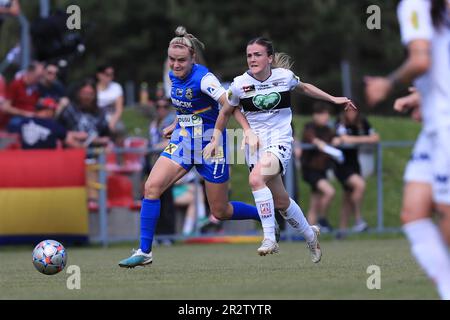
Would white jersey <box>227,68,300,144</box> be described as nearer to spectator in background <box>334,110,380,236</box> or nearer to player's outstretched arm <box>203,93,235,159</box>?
player's outstretched arm <box>203,93,235,159</box>

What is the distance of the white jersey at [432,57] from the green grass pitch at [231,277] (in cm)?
123

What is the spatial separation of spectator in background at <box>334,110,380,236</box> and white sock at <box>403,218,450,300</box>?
10119 mm

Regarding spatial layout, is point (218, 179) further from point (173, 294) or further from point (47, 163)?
point (47, 163)

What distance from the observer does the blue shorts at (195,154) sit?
10.0m

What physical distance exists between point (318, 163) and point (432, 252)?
34.5 ft

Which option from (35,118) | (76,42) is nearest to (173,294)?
(35,118)

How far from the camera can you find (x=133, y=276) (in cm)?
902

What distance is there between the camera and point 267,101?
33.2 feet

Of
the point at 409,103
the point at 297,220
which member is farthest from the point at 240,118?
the point at 409,103

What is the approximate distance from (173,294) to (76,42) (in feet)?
39.3

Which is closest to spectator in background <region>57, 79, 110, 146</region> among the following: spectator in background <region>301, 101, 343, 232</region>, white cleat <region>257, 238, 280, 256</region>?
spectator in background <region>301, 101, 343, 232</region>

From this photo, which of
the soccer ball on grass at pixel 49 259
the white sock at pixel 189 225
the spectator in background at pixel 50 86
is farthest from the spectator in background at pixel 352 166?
the soccer ball on grass at pixel 49 259

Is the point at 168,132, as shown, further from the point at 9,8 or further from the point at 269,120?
the point at 9,8

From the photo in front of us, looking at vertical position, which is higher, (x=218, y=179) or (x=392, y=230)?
(x=218, y=179)
